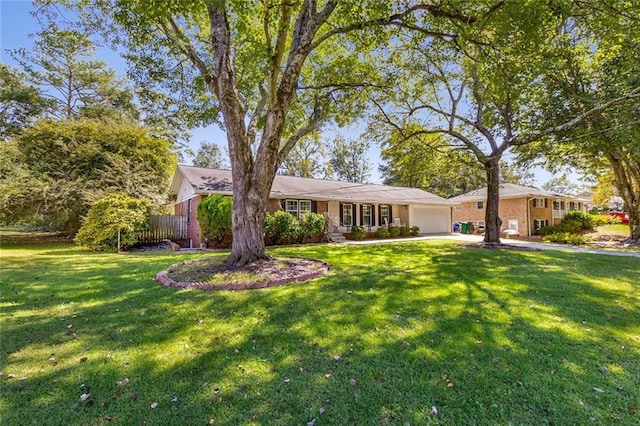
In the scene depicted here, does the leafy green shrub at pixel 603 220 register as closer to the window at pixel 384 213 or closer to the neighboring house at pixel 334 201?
the neighboring house at pixel 334 201

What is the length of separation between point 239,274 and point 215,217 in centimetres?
714

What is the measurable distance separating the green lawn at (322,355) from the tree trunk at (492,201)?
324 inches

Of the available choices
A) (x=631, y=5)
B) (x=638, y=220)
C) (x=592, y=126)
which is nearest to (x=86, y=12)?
(x=631, y=5)

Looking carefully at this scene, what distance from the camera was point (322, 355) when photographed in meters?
3.25

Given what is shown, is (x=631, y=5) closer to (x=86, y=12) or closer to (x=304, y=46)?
(x=304, y=46)

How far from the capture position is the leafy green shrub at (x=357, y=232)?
18641mm

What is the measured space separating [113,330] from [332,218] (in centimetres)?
1489

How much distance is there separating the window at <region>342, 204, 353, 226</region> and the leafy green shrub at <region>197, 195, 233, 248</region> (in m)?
8.28

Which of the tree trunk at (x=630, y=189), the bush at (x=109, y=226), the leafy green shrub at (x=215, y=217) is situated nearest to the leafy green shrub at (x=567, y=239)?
the tree trunk at (x=630, y=189)

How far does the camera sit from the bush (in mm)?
12445

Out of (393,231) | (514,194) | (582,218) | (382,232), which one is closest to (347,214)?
(382,232)

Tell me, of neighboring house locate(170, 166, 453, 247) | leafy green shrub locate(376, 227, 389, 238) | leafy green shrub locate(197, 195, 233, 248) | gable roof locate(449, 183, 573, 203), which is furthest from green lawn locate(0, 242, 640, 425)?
gable roof locate(449, 183, 573, 203)

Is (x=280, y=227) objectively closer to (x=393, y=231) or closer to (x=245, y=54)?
(x=245, y=54)

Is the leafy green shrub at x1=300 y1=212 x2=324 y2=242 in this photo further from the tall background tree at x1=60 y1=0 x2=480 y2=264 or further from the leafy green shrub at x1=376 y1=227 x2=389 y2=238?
the tall background tree at x1=60 y1=0 x2=480 y2=264
